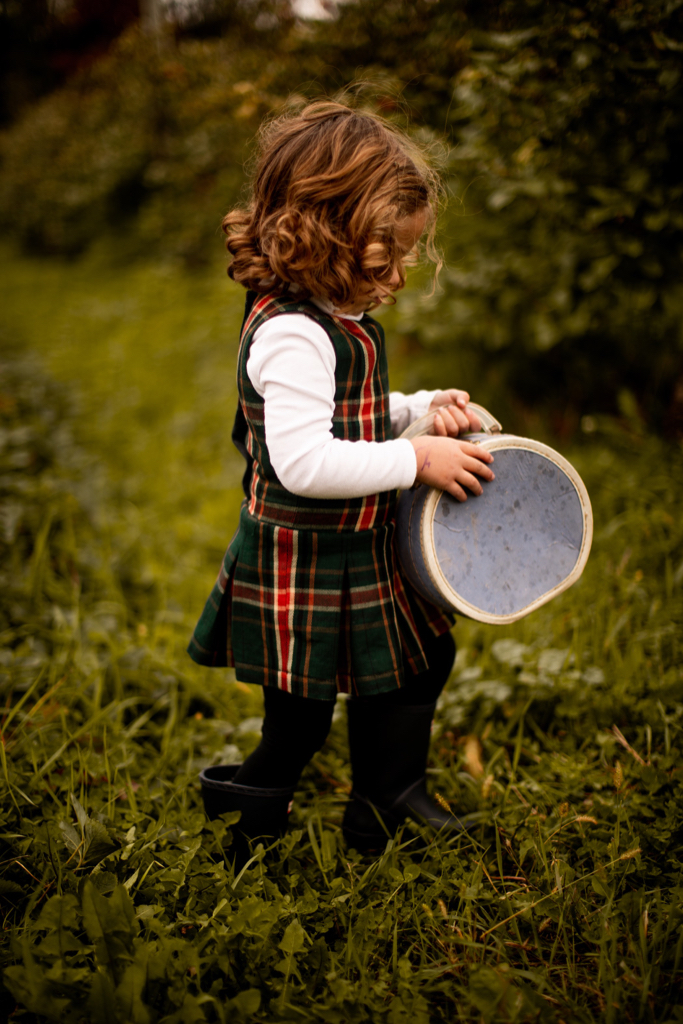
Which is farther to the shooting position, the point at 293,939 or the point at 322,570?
the point at 322,570

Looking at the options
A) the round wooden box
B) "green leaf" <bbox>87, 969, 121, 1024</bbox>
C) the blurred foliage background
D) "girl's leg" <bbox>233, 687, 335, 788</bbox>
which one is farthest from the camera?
the blurred foliage background

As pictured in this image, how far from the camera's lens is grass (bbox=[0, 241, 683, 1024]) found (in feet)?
3.73

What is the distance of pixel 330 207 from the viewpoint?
3.94 ft

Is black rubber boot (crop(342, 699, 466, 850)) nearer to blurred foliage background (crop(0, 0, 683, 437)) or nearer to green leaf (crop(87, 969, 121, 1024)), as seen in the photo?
green leaf (crop(87, 969, 121, 1024))

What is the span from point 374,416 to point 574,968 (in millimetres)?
1105

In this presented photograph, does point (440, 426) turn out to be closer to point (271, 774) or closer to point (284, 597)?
point (284, 597)

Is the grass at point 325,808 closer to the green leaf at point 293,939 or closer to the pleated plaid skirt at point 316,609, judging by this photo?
the green leaf at point 293,939

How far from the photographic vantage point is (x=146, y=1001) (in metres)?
1.09

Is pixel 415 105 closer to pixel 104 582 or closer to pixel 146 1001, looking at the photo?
pixel 104 582

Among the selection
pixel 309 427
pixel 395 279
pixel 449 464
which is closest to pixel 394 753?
pixel 449 464

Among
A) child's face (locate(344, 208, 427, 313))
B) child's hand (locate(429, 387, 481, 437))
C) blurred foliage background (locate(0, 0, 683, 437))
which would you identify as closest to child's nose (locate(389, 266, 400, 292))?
child's face (locate(344, 208, 427, 313))

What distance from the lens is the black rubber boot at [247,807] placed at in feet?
4.77

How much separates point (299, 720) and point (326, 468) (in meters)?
0.60

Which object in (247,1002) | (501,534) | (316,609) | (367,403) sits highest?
(367,403)
